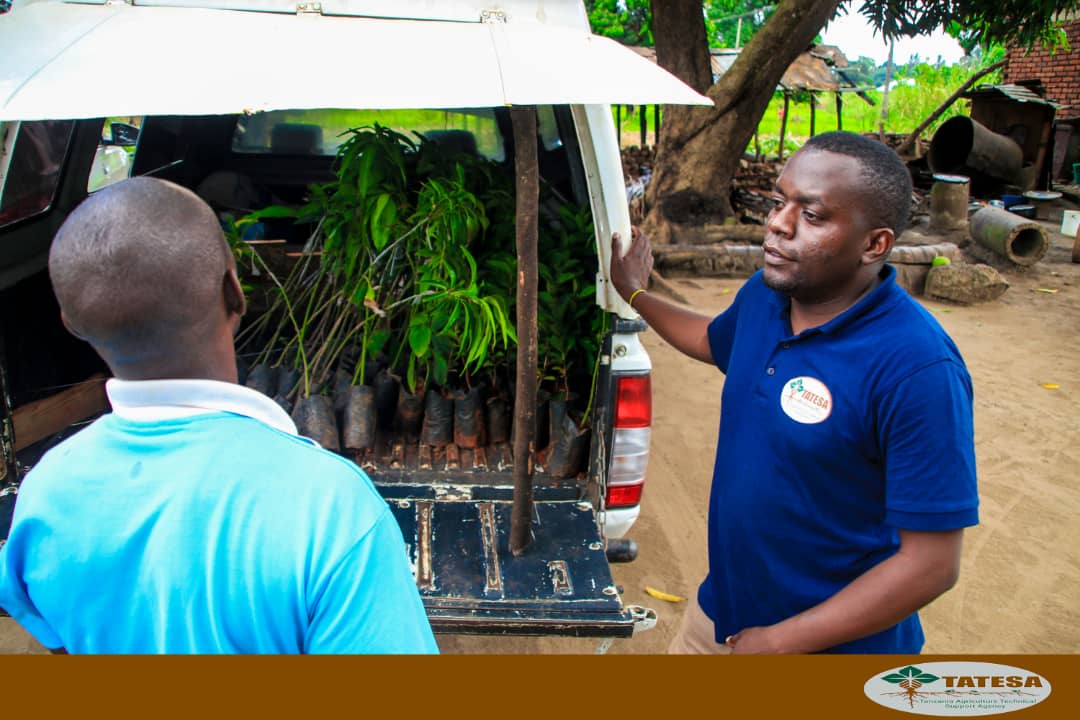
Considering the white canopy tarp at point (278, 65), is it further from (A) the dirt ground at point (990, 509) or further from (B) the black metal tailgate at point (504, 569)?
(A) the dirt ground at point (990, 509)

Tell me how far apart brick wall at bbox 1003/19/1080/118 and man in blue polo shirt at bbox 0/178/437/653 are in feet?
55.0

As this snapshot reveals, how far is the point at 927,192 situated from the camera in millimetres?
12789

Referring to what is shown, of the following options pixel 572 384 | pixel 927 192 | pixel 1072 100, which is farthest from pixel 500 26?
pixel 1072 100

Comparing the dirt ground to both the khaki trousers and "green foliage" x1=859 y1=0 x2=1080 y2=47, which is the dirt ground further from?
"green foliage" x1=859 y1=0 x2=1080 y2=47

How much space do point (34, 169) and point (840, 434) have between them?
3370mm

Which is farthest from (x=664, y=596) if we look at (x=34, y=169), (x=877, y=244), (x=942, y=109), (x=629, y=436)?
(x=942, y=109)

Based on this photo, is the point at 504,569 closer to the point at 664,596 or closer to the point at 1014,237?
the point at 664,596

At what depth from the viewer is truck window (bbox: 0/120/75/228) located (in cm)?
304

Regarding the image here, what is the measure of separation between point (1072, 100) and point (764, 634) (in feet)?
56.0

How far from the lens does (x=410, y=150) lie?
3.56 meters

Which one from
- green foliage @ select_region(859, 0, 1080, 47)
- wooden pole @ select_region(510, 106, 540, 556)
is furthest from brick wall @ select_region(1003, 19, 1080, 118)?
wooden pole @ select_region(510, 106, 540, 556)

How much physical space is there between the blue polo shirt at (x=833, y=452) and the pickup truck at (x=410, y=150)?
2.18 ft

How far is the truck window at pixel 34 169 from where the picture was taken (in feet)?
9.97

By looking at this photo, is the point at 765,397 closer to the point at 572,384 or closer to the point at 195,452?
the point at 195,452
